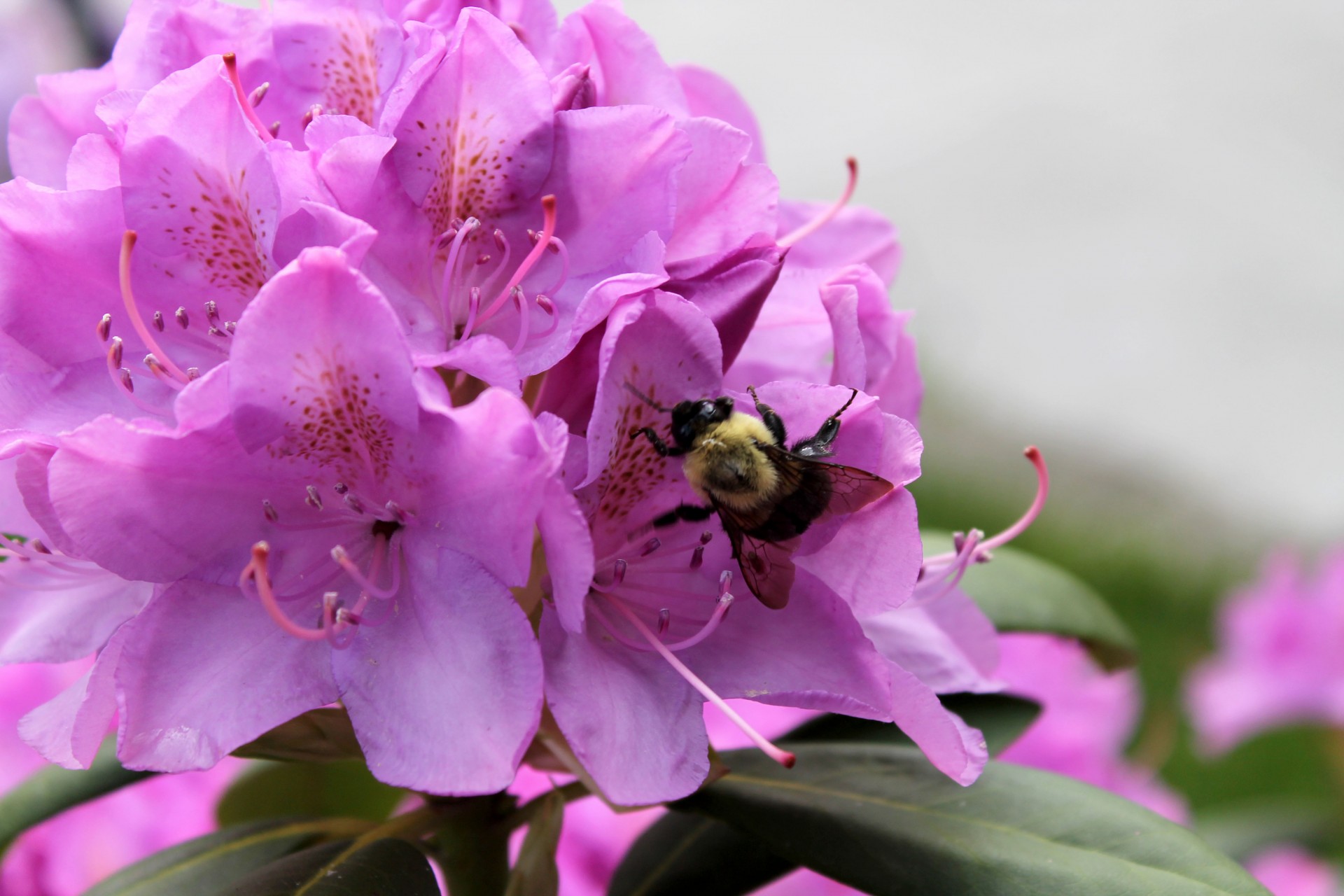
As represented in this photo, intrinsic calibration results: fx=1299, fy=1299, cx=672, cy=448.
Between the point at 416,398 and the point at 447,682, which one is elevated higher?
the point at 416,398

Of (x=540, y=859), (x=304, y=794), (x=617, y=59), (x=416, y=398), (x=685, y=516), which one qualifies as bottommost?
(x=304, y=794)

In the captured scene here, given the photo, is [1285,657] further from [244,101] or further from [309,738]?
[244,101]

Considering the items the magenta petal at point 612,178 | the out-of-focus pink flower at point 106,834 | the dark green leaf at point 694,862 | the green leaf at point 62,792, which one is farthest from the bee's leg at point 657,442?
the out-of-focus pink flower at point 106,834

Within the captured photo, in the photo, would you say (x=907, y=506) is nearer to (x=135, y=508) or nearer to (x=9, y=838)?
(x=135, y=508)

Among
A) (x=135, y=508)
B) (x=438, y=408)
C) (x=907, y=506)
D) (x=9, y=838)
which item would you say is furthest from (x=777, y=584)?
(x=9, y=838)

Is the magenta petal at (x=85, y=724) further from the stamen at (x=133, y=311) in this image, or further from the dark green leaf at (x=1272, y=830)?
the dark green leaf at (x=1272, y=830)

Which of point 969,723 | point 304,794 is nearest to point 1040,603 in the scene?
point 969,723
